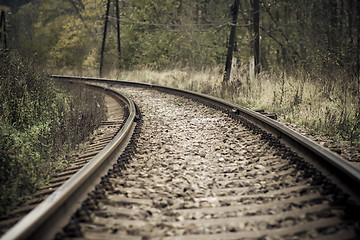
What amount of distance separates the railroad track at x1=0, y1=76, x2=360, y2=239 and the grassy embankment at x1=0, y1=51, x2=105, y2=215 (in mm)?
864

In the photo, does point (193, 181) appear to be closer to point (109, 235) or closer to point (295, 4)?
point (109, 235)

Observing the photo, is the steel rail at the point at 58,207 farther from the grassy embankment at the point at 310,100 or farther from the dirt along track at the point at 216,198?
the grassy embankment at the point at 310,100

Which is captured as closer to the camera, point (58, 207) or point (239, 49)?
point (58, 207)

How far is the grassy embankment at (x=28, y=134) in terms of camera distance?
3295mm

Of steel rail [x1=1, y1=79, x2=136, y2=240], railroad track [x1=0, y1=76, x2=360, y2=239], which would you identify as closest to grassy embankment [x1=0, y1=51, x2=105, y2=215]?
steel rail [x1=1, y1=79, x2=136, y2=240]

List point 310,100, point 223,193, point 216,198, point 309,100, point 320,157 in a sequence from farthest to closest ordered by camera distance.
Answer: point 309,100
point 310,100
point 320,157
point 223,193
point 216,198

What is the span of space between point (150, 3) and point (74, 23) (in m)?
9.42

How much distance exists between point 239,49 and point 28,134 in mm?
20224

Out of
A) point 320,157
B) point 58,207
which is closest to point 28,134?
point 58,207

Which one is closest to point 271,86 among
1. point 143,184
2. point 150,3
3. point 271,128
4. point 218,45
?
point 271,128

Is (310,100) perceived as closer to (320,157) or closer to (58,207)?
(320,157)

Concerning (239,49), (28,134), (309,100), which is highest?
(239,49)

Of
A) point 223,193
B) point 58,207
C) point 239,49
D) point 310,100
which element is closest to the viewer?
point 58,207

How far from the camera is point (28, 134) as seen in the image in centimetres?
518
